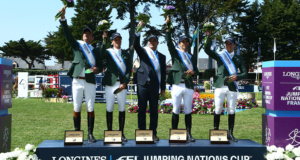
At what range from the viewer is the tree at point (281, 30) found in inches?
1749

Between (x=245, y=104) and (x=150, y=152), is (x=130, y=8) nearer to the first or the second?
(x=245, y=104)

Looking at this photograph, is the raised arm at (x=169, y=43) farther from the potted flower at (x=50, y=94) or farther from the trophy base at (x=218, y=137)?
the potted flower at (x=50, y=94)

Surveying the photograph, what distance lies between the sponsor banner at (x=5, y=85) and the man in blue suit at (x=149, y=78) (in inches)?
82.9

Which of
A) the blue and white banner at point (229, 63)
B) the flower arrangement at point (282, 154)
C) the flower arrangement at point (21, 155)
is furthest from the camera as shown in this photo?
the blue and white banner at point (229, 63)

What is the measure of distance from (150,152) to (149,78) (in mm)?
1324

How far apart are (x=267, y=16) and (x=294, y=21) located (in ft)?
12.4

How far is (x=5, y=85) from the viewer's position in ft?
16.9

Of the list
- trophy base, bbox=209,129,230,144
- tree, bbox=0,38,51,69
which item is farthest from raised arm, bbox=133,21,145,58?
tree, bbox=0,38,51,69

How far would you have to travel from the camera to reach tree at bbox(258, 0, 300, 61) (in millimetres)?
44419

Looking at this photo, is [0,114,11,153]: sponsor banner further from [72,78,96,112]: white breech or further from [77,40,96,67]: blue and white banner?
[77,40,96,67]: blue and white banner

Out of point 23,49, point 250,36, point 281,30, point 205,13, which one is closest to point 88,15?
point 205,13

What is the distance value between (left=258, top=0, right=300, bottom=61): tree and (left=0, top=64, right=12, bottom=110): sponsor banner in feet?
143

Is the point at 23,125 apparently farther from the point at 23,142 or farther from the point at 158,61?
the point at 158,61

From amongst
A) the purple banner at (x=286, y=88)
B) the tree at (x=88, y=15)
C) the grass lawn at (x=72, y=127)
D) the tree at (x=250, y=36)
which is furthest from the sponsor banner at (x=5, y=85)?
the tree at (x=250, y=36)
